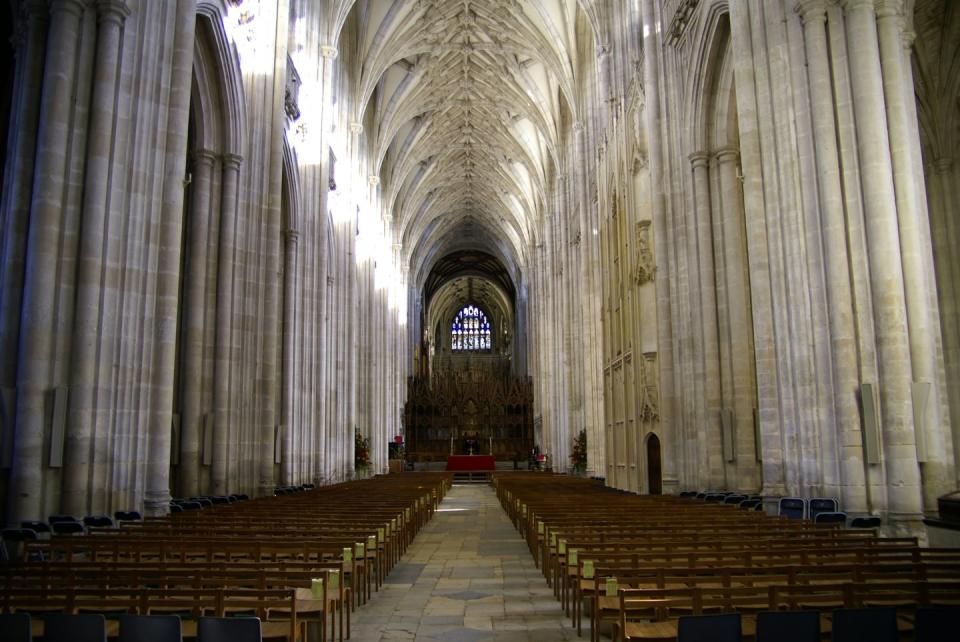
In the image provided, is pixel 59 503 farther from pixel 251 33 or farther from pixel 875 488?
pixel 251 33

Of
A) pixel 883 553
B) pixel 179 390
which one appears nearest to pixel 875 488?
pixel 883 553

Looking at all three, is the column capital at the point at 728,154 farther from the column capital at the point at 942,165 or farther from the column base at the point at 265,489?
the column base at the point at 265,489

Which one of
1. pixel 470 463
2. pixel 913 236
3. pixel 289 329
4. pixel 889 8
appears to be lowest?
pixel 470 463

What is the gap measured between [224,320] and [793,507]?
11.9m

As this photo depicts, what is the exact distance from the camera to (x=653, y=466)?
19516 mm

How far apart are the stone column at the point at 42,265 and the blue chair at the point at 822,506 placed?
10.2m

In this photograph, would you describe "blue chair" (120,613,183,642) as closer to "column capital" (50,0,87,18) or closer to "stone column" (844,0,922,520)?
"stone column" (844,0,922,520)

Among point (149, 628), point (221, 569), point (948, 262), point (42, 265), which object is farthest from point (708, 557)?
point (948, 262)

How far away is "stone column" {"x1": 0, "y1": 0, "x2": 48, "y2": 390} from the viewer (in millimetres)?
9844

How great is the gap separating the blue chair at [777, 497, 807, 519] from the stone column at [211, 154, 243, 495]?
1089 centimetres

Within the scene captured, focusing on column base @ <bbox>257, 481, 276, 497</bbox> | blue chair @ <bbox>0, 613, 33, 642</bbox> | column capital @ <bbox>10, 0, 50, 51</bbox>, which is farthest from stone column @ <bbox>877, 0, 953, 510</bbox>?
column base @ <bbox>257, 481, 276, 497</bbox>

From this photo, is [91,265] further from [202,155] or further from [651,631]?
[651,631]

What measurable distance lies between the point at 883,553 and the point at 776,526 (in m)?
1.56

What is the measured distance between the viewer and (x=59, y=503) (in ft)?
31.6
